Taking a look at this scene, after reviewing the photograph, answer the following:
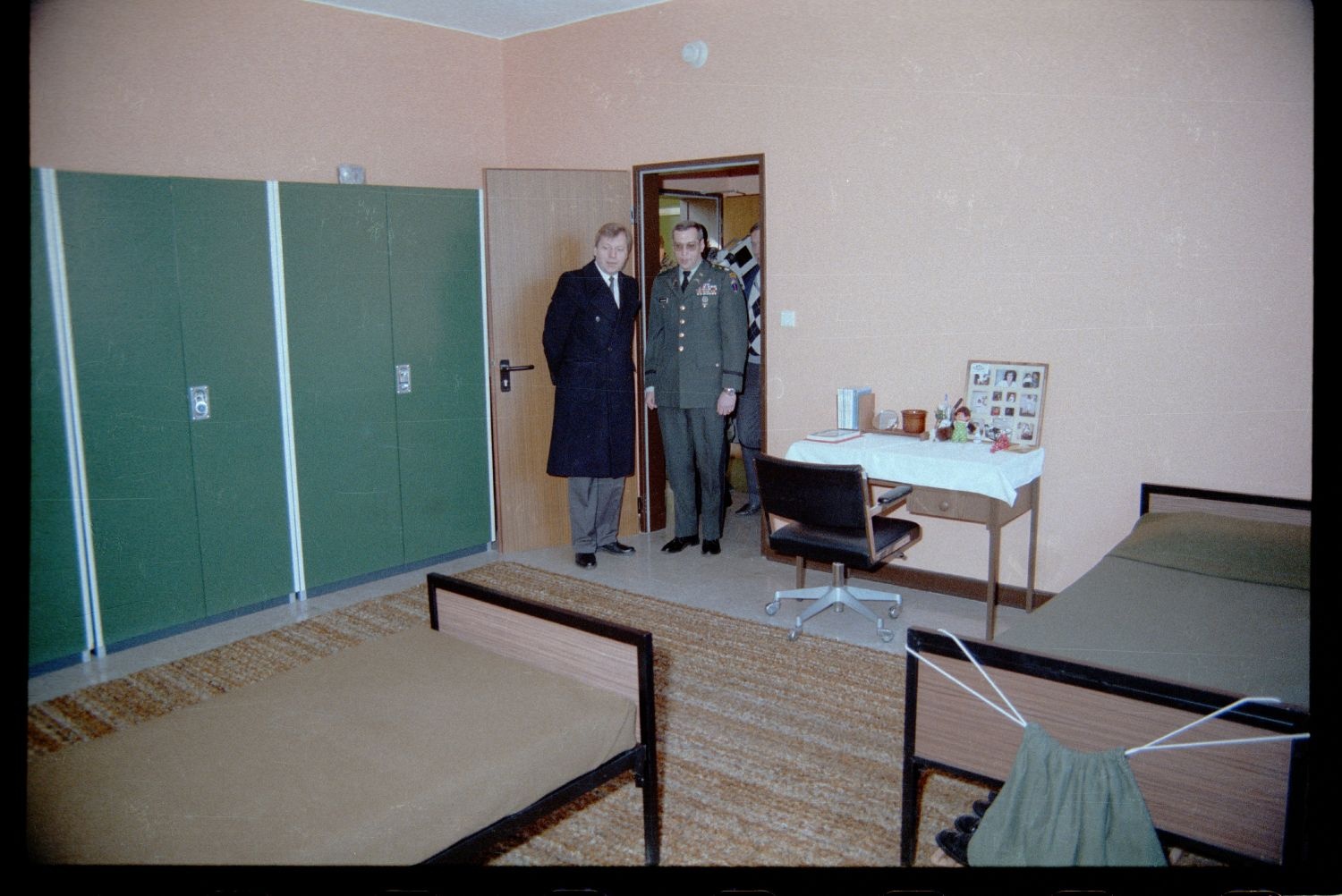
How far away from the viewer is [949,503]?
3.41 m

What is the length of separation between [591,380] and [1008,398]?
6.42ft

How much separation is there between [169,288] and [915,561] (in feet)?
10.9

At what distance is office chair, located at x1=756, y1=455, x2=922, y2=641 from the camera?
124 inches

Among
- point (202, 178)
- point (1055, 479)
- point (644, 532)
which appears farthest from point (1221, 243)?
point (202, 178)

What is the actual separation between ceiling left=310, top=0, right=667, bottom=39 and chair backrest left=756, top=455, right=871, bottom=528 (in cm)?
270

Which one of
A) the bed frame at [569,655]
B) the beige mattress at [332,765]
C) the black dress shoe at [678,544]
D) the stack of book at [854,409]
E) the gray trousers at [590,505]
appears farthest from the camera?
the black dress shoe at [678,544]

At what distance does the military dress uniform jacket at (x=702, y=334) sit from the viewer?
14.5 ft

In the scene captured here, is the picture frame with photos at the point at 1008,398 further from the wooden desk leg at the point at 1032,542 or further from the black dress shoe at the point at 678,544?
the black dress shoe at the point at 678,544

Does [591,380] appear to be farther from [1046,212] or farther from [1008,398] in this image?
[1046,212]

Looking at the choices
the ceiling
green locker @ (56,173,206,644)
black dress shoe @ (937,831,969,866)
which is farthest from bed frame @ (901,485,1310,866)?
the ceiling

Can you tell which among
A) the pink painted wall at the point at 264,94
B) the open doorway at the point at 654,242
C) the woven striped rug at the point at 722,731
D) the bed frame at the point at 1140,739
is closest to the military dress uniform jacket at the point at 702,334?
the open doorway at the point at 654,242

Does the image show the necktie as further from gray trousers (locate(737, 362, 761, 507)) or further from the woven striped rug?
the woven striped rug

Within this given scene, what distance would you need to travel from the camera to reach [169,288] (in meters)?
3.41

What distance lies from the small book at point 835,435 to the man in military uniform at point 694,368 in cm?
65
